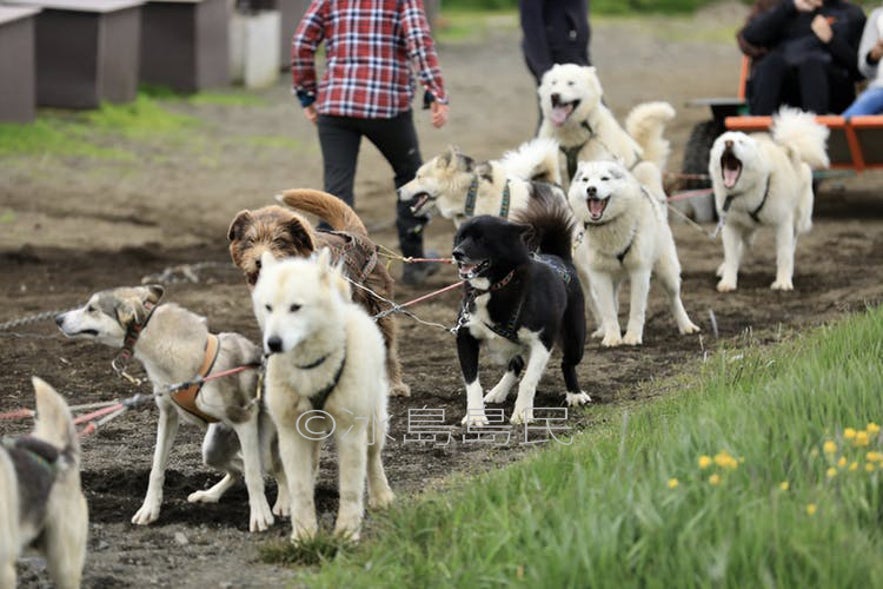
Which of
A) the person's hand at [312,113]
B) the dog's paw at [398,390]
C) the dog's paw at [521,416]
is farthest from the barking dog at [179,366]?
the person's hand at [312,113]

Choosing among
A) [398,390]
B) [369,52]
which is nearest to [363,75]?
[369,52]

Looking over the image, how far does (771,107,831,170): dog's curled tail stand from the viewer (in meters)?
11.9

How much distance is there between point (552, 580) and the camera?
461 centimetres

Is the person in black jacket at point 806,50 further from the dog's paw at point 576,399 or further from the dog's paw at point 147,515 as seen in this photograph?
the dog's paw at point 147,515

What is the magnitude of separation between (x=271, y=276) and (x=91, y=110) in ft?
45.3

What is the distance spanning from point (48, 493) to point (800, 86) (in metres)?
10.1

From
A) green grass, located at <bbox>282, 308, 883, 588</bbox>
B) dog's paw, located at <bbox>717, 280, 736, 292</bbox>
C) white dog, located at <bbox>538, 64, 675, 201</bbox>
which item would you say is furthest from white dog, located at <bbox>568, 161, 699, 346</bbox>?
green grass, located at <bbox>282, 308, 883, 588</bbox>

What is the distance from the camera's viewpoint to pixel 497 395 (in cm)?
829

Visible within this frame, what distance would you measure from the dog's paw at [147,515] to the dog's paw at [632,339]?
4.15 m

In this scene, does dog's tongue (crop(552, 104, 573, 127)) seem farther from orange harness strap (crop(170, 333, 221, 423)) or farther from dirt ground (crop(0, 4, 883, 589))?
orange harness strap (crop(170, 333, 221, 423))

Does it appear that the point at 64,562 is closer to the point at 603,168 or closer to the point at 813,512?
the point at 813,512

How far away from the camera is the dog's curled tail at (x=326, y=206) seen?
27.2 ft

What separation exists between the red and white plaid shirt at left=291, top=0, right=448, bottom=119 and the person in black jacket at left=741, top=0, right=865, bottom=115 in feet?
13.8

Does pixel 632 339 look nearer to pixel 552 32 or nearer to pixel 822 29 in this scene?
pixel 552 32
